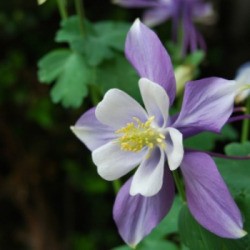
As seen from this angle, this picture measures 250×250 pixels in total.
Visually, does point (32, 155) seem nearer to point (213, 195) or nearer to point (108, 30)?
point (108, 30)

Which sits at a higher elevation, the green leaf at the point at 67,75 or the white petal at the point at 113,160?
the white petal at the point at 113,160

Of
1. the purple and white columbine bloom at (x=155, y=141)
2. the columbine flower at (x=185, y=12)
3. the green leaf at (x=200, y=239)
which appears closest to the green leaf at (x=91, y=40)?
the columbine flower at (x=185, y=12)

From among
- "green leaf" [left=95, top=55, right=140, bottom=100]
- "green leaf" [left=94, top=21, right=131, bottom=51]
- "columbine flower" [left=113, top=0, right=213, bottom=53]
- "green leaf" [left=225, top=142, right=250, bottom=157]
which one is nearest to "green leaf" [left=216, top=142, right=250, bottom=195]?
"green leaf" [left=225, top=142, right=250, bottom=157]

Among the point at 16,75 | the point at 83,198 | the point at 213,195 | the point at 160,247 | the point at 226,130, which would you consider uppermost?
the point at 213,195

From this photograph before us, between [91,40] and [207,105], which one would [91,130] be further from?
[91,40]

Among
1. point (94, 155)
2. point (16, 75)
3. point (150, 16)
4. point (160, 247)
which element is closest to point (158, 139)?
point (94, 155)

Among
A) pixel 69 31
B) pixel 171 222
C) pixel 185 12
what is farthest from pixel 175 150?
pixel 185 12

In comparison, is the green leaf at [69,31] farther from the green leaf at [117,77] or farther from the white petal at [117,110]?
the white petal at [117,110]
